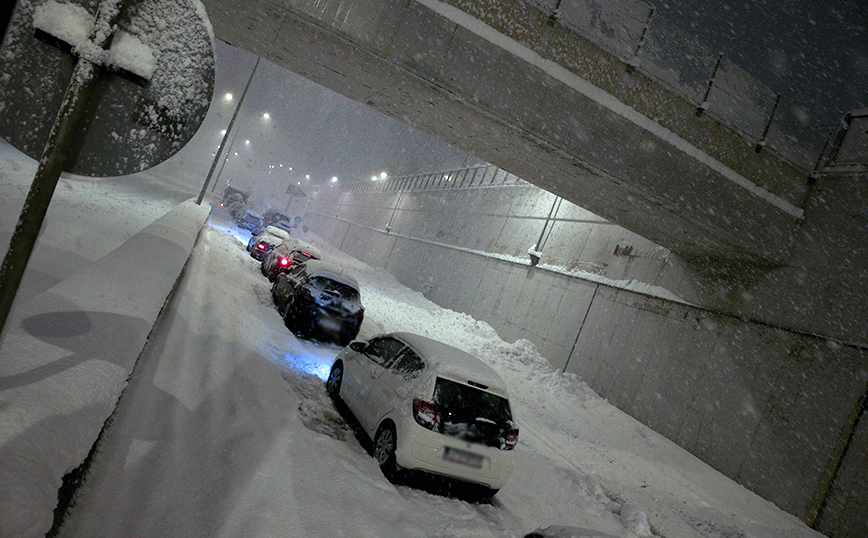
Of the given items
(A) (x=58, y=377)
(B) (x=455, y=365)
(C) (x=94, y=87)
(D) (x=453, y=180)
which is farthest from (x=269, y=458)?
(D) (x=453, y=180)

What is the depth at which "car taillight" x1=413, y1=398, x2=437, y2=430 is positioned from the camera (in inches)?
208

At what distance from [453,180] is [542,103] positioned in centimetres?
2237

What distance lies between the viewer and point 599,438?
10727 mm

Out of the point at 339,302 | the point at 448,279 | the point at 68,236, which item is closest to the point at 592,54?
the point at 339,302

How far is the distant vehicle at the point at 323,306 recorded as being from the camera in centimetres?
998

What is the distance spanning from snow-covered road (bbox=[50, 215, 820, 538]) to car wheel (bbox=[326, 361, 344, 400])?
14cm

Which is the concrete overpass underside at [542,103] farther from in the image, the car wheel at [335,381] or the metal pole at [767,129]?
the car wheel at [335,381]

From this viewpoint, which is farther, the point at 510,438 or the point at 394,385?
the point at 394,385

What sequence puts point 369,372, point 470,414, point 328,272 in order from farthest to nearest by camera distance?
A: point 328,272
point 369,372
point 470,414

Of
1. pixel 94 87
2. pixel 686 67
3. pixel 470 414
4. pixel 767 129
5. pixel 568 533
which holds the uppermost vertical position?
pixel 686 67

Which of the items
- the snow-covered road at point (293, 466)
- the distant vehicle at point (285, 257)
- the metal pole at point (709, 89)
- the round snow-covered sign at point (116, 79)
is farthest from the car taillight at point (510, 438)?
the distant vehicle at point (285, 257)

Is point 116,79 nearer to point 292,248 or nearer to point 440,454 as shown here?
point 440,454

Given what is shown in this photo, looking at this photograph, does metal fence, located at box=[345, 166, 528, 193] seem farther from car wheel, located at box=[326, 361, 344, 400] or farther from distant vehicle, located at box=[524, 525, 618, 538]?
distant vehicle, located at box=[524, 525, 618, 538]

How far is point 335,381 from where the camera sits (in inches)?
292
